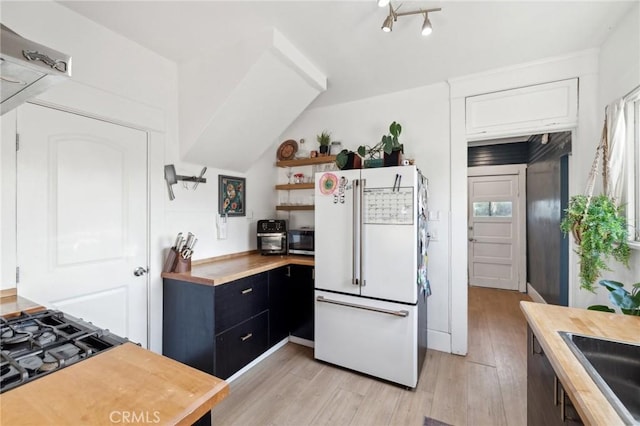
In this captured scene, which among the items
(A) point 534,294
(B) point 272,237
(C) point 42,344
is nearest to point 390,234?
(B) point 272,237

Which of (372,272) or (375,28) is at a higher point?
(375,28)

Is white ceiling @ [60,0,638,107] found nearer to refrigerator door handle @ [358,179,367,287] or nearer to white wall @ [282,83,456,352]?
white wall @ [282,83,456,352]

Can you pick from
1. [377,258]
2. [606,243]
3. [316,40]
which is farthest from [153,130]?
[606,243]

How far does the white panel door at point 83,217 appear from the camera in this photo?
66.2 inches

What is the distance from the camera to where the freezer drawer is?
2174 mm

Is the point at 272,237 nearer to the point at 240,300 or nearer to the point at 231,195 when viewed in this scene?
the point at 231,195

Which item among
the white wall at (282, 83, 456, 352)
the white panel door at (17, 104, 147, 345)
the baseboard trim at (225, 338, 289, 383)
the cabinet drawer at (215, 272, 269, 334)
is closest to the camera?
the white panel door at (17, 104, 147, 345)

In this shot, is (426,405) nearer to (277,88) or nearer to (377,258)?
(377,258)

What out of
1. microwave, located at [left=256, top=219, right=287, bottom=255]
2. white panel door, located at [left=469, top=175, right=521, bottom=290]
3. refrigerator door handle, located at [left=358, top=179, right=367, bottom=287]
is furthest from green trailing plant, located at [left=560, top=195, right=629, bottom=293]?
white panel door, located at [left=469, top=175, right=521, bottom=290]

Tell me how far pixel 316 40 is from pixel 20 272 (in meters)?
2.46

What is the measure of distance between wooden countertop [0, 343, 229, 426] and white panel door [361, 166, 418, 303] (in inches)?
64.9

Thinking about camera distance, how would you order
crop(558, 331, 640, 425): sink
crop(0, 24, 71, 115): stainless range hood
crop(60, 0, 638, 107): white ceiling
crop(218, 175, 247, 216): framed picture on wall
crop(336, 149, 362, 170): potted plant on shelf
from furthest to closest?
crop(218, 175, 247, 216): framed picture on wall → crop(336, 149, 362, 170): potted plant on shelf → crop(60, 0, 638, 107): white ceiling → crop(558, 331, 640, 425): sink → crop(0, 24, 71, 115): stainless range hood

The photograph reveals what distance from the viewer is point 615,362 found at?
1.07 meters

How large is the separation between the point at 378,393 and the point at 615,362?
1.52 metres
